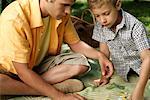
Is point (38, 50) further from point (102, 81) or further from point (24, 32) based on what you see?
point (102, 81)

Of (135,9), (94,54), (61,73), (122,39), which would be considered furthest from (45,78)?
(135,9)

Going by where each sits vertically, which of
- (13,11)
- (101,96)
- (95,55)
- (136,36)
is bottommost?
(101,96)

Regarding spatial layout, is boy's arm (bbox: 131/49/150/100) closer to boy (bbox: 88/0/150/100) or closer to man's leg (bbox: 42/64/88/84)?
boy (bbox: 88/0/150/100)

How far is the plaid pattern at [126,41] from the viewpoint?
2.56m

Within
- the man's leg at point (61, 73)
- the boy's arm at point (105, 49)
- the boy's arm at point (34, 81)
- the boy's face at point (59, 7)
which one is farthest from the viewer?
the boy's arm at point (105, 49)

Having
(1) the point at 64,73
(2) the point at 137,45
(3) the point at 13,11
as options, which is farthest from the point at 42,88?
(2) the point at 137,45

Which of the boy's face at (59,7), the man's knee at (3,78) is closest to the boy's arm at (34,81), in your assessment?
the man's knee at (3,78)

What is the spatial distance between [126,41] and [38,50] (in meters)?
0.58

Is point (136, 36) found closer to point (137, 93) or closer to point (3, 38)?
point (137, 93)

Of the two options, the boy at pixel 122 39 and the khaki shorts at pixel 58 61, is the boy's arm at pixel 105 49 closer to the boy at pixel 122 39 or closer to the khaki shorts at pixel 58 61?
the boy at pixel 122 39

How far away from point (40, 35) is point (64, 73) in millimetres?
344

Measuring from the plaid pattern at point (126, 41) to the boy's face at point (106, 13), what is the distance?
119mm

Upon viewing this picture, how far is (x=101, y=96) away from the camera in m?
2.63

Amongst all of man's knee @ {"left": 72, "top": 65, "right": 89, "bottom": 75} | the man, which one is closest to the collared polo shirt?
the man
